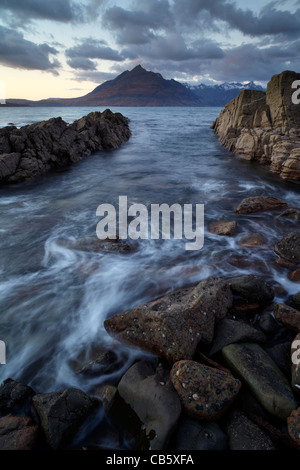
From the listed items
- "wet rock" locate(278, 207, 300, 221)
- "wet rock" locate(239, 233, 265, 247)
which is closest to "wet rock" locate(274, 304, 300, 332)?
"wet rock" locate(239, 233, 265, 247)

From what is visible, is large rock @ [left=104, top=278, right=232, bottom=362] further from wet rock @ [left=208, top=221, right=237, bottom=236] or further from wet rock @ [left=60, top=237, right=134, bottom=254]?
wet rock @ [left=208, top=221, right=237, bottom=236]

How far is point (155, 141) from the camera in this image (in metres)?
25.3

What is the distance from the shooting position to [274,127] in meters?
14.4

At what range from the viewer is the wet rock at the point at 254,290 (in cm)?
384

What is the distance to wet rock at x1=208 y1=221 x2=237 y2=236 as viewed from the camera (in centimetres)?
648

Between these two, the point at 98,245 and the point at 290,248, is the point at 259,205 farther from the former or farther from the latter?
the point at 98,245

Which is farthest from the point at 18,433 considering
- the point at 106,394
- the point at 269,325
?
the point at 269,325

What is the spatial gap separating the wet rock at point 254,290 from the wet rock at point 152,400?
183 centimetres

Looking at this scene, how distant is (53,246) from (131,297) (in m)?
2.89

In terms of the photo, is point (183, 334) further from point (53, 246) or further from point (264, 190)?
point (264, 190)

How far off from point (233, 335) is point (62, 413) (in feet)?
6.95

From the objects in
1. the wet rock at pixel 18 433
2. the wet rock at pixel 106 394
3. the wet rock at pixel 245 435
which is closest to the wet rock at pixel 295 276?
the wet rock at pixel 245 435

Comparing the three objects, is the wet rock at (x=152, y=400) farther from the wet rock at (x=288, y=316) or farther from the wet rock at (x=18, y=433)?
the wet rock at (x=288, y=316)

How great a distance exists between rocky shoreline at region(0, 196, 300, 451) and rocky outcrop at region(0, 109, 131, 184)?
10.7 metres
